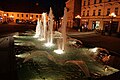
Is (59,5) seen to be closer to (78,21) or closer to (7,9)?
(78,21)

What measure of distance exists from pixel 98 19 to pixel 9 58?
31.8 metres

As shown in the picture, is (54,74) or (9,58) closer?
(54,74)

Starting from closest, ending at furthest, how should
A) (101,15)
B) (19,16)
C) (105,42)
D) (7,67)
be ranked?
(7,67), (105,42), (101,15), (19,16)

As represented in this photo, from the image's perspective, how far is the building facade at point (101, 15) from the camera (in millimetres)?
32688

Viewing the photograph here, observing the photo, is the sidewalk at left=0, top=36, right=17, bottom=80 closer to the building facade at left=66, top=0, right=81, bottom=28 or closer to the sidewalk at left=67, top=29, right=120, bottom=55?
the sidewalk at left=67, top=29, right=120, bottom=55

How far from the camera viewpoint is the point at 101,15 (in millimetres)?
37562

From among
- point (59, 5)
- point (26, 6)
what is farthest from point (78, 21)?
point (26, 6)

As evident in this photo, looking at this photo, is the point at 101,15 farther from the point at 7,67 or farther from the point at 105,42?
the point at 7,67

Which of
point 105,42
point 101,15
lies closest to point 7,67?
point 105,42

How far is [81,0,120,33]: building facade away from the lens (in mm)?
32688

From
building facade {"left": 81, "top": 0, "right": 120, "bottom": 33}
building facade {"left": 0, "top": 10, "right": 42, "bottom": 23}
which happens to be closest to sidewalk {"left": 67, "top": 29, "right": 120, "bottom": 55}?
building facade {"left": 81, "top": 0, "right": 120, "bottom": 33}

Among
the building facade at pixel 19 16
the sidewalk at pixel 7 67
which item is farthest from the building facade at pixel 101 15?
the building facade at pixel 19 16

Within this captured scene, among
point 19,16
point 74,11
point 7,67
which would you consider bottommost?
point 7,67

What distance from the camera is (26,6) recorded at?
103 metres
